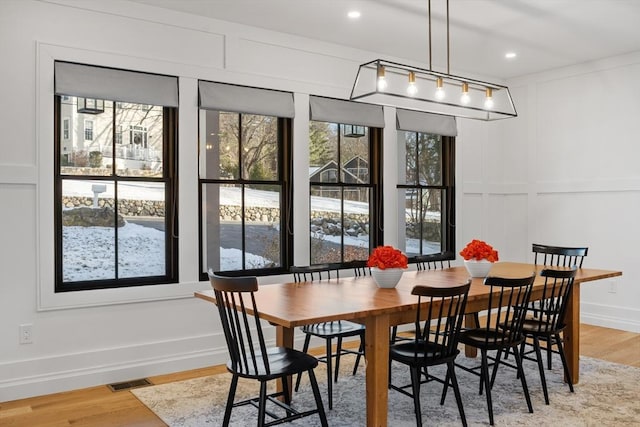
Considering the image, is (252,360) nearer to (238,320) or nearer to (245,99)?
(238,320)

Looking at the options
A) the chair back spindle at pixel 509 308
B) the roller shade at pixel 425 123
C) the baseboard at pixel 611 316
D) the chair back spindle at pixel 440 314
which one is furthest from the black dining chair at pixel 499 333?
the baseboard at pixel 611 316

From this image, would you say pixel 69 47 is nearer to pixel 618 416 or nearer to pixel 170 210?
pixel 170 210

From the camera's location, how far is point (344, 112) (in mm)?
5359

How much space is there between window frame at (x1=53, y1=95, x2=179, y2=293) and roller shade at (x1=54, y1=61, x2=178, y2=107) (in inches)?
5.9

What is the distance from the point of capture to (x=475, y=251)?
414 cm

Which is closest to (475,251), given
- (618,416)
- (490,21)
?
(618,416)

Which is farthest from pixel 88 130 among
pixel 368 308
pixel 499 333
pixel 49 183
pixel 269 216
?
pixel 499 333

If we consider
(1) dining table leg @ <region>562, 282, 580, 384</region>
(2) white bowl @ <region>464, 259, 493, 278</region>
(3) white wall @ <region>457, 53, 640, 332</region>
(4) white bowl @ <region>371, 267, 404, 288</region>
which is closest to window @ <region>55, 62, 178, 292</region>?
(4) white bowl @ <region>371, 267, 404, 288</region>

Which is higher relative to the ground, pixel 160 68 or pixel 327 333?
pixel 160 68

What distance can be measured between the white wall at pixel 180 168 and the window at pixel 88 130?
28 centimetres

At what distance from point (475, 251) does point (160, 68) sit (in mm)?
2796

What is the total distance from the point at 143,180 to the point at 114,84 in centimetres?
75

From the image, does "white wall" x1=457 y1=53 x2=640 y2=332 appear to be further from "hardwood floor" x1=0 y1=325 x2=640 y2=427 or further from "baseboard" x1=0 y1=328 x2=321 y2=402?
"hardwood floor" x1=0 y1=325 x2=640 y2=427

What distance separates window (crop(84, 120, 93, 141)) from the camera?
4141mm
